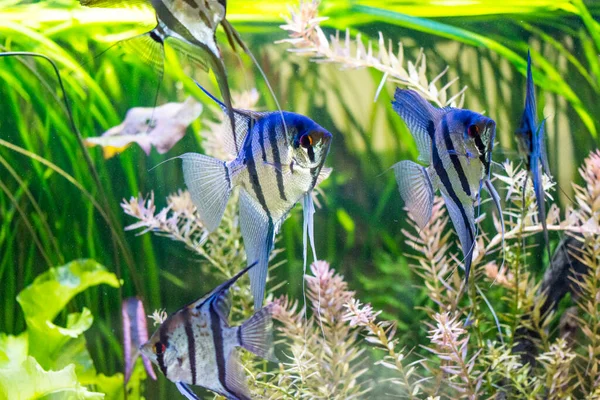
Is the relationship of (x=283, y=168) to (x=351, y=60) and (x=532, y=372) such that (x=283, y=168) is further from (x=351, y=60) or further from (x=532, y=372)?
(x=532, y=372)

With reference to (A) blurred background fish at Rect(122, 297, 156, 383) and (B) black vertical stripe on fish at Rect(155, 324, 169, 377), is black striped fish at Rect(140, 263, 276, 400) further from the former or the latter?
(A) blurred background fish at Rect(122, 297, 156, 383)

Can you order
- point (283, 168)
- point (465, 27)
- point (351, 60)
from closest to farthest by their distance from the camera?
point (283, 168) < point (351, 60) < point (465, 27)

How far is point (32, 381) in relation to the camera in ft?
5.80

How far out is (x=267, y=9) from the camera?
1920 mm

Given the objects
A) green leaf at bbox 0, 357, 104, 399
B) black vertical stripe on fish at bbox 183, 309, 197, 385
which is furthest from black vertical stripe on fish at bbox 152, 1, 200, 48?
green leaf at bbox 0, 357, 104, 399

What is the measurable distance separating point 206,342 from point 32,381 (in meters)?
1.06

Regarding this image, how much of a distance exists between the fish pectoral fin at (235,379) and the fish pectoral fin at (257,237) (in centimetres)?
16

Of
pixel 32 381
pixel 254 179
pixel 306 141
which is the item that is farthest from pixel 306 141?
pixel 32 381

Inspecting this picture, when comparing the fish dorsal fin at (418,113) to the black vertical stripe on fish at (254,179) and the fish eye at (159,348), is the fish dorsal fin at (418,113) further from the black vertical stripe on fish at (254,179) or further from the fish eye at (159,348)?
the fish eye at (159,348)

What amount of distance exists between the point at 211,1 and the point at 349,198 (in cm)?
138

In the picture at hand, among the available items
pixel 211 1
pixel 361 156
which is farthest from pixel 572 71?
pixel 211 1

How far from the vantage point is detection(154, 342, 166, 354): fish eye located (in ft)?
3.45

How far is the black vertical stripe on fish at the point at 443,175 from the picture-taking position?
0.93 m

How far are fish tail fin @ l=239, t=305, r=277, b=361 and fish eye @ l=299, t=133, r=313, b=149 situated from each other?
33 cm
